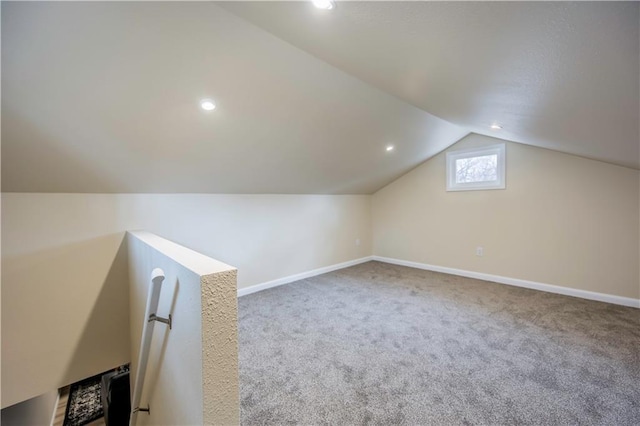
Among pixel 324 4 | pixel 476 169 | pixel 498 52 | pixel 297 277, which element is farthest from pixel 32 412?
pixel 476 169

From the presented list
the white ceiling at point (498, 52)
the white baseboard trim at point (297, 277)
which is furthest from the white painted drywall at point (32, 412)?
the white ceiling at point (498, 52)

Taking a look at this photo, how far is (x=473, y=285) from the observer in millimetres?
3768

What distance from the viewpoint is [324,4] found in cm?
112

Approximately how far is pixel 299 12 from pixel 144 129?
1.44 m

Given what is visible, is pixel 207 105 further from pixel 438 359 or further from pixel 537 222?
pixel 537 222

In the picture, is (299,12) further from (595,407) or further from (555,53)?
(595,407)

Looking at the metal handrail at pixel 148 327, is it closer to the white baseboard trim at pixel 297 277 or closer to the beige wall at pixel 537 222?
the white baseboard trim at pixel 297 277

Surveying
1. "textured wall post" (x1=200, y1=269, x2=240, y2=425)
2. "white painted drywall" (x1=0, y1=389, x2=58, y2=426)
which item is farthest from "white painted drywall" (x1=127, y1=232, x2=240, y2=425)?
"white painted drywall" (x1=0, y1=389, x2=58, y2=426)

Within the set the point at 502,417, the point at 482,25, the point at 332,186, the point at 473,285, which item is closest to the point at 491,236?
the point at 473,285

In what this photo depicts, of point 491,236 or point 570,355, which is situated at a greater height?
point 491,236

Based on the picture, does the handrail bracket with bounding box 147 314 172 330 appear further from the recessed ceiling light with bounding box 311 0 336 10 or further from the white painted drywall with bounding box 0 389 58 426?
the white painted drywall with bounding box 0 389 58 426

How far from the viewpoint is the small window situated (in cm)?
382

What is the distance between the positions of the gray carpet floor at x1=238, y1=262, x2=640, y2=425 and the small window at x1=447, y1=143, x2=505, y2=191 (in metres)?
1.60

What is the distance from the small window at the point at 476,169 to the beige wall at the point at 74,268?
135 inches
